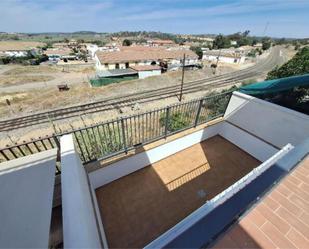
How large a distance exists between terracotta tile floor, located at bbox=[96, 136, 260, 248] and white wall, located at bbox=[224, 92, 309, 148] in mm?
767

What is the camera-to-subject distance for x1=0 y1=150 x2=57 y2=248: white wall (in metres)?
1.35

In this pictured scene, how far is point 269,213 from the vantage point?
145cm

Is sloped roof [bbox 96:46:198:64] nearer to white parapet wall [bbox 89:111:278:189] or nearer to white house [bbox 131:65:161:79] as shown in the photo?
white house [bbox 131:65:161:79]

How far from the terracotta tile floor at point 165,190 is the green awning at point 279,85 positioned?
1647mm

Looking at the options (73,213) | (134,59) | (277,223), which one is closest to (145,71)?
(134,59)

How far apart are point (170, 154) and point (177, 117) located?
126cm

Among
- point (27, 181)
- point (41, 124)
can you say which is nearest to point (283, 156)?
point (27, 181)

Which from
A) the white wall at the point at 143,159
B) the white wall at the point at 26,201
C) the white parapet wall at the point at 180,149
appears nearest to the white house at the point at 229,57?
the white parapet wall at the point at 180,149

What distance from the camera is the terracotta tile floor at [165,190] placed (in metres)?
2.92

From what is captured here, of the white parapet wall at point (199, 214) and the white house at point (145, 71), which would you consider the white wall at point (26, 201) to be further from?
the white house at point (145, 71)

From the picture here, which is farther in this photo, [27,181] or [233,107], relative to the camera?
[233,107]

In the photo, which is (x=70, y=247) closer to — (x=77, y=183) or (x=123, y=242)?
(x=77, y=183)

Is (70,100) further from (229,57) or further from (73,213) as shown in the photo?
(229,57)

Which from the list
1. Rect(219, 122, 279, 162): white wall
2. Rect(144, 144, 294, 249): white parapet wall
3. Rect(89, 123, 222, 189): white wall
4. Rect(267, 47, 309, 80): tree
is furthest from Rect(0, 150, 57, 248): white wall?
Rect(267, 47, 309, 80): tree
